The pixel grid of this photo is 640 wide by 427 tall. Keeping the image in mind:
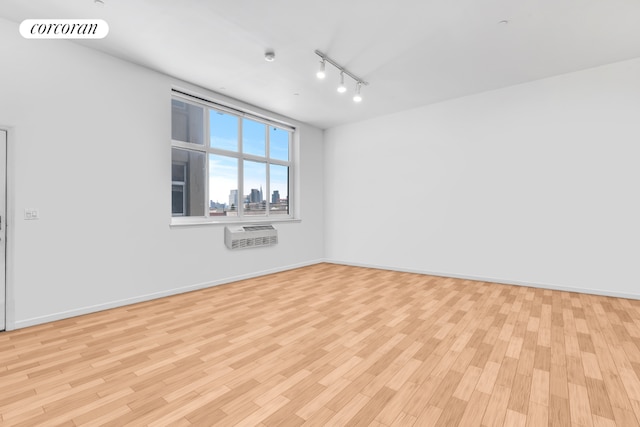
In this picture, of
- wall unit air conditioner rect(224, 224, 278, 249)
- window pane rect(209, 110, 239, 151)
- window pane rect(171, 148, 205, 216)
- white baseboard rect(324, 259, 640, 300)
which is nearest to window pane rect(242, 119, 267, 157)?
window pane rect(209, 110, 239, 151)

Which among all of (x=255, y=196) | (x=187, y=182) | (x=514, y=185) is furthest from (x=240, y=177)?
(x=514, y=185)

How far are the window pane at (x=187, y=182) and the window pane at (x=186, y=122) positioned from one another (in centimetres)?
21

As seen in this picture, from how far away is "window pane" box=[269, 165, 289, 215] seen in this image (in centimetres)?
592

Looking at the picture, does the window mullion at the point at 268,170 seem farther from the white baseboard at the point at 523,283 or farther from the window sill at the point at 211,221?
the white baseboard at the point at 523,283

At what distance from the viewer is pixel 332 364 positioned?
2143 millimetres

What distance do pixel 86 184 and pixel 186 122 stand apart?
5.71ft

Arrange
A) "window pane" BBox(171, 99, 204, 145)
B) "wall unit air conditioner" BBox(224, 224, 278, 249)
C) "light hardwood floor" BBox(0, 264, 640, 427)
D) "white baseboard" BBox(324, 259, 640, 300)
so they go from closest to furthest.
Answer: "light hardwood floor" BBox(0, 264, 640, 427), "white baseboard" BBox(324, 259, 640, 300), "window pane" BBox(171, 99, 204, 145), "wall unit air conditioner" BBox(224, 224, 278, 249)

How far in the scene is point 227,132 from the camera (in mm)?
5055

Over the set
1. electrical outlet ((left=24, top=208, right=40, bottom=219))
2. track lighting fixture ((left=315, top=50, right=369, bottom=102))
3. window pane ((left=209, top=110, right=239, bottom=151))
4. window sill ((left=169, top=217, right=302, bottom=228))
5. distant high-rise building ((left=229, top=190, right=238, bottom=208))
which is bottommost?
window sill ((left=169, top=217, right=302, bottom=228))

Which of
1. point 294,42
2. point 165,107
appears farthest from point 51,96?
point 294,42

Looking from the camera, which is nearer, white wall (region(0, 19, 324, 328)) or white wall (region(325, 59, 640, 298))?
white wall (region(0, 19, 324, 328))

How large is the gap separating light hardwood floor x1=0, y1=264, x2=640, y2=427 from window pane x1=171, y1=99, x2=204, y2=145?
8.18ft

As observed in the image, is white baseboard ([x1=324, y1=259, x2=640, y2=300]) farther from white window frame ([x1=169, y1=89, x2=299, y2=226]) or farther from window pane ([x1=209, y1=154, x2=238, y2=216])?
window pane ([x1=209, y1=154, x2=238, y2=216])

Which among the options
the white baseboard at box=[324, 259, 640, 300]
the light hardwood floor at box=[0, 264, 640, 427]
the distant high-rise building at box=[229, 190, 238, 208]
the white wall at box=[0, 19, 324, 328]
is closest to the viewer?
the light hardwood floor at box=[0, 264, 640, 427]
